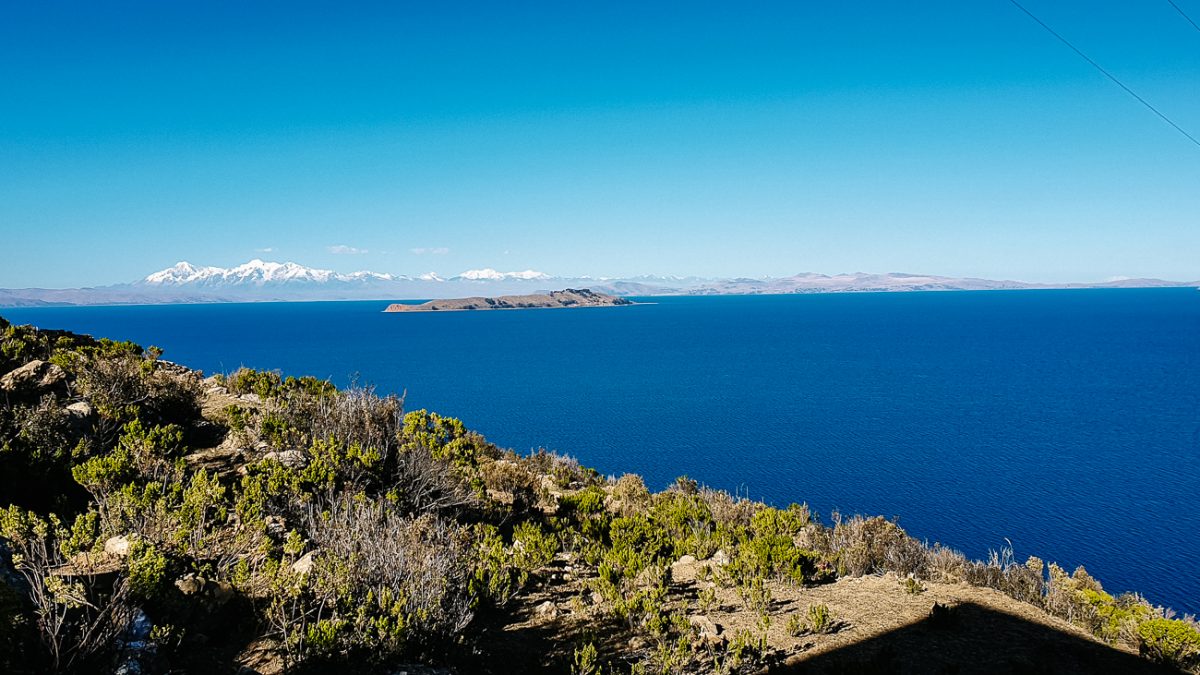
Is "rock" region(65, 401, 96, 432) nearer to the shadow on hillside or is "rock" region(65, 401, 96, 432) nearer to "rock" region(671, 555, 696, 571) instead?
"rock" region(671, 555, 696, 571)

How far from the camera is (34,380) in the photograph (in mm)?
10672

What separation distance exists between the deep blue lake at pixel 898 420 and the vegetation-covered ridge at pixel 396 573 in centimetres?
1501

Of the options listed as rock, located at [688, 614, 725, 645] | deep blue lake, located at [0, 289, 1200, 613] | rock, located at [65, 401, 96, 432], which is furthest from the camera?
deep blue lake, located at [0, 289, 1200, 613]

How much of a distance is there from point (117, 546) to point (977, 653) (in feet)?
29.0

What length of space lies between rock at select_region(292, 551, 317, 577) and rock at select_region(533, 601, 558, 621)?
250 centimetres

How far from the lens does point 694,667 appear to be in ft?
19.0

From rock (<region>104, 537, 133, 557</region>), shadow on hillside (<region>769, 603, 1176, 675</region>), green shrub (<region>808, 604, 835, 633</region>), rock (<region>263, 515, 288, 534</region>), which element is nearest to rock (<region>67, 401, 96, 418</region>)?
rock (<region>263, 515, 288, 534</region>)

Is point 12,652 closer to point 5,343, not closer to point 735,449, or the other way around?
point 5,343

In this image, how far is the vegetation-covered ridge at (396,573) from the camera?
4.70m

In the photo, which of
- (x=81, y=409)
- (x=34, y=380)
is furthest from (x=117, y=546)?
(x=34, y=380)

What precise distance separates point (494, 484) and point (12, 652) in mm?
9126

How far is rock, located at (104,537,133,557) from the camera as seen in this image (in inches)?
213

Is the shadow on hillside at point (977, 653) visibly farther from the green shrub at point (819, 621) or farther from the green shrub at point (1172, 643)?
the green shrub at point (819, 621)

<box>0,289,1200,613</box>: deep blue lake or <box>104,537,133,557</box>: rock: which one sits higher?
<box>104,537,133,557</box>: rock
